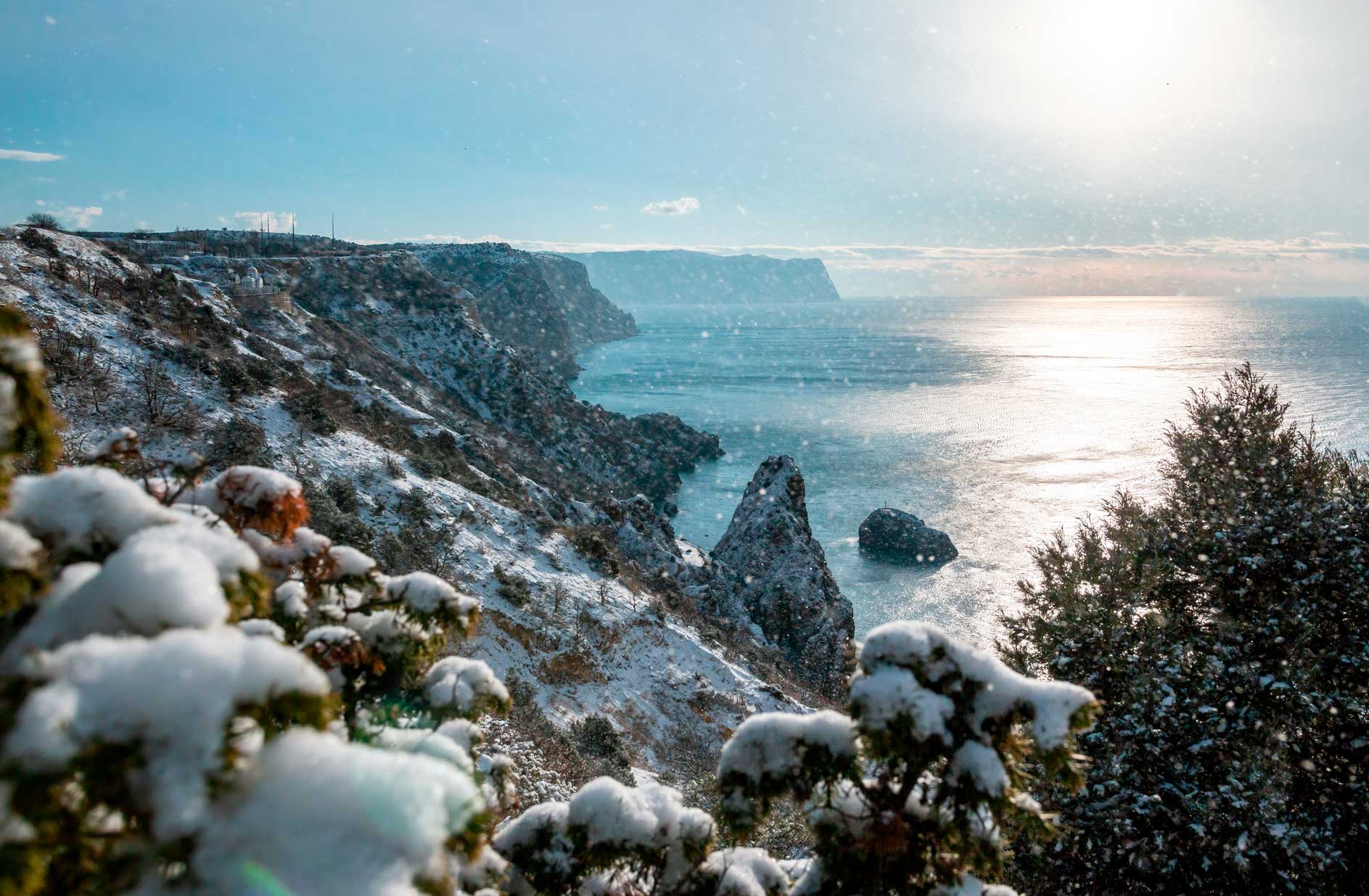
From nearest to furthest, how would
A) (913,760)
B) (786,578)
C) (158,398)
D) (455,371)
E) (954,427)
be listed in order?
(913,760)
(158,398)
(786,578)
(455,371)
(954,427)

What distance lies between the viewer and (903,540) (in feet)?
137

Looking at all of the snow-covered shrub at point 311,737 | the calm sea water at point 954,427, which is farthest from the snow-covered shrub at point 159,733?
the calm sea water at point 954,427

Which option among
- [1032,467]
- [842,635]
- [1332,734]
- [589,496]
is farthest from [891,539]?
[1332,734]

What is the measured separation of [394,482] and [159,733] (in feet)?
57.1

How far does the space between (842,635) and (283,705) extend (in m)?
28.4

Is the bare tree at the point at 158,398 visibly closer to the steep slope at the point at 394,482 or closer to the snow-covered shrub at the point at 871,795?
the steep slope at the point at 394,482

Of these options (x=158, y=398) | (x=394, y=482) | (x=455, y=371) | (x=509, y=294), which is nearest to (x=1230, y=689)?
(x=394, y=482)

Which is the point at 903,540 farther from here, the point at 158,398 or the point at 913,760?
the point at 913,760

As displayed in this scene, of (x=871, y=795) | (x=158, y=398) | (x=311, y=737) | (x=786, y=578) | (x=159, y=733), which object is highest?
(x=159, y=733)

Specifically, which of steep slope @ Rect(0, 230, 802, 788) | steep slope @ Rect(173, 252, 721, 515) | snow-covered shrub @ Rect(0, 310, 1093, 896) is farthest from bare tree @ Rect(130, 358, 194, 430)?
steep slope @ Rect(173, 252, 721, 515)

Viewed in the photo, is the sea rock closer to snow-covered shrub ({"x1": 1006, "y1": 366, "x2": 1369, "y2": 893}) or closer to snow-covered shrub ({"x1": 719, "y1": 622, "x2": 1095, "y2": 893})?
snow-covered shrub ({"x1": 1006, "y1": 366, "x2": 1369, "y2": 893})

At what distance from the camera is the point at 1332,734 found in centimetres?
1006

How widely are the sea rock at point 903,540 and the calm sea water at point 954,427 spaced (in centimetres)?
100

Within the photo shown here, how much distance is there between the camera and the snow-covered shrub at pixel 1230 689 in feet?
30.0
